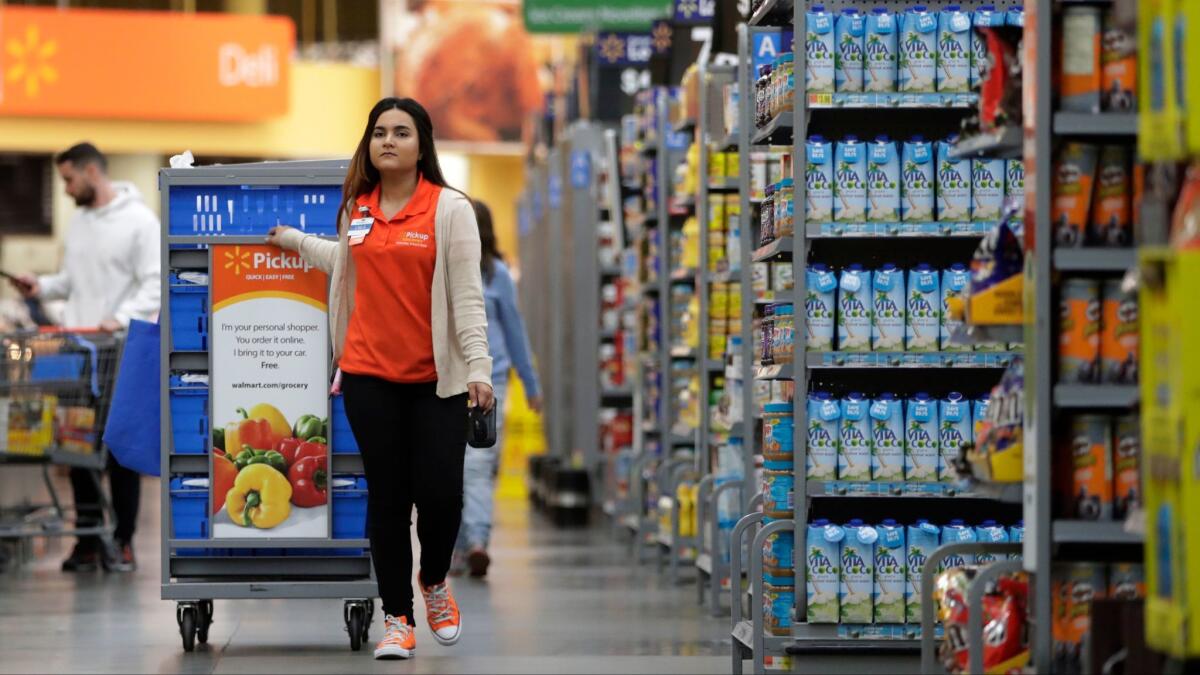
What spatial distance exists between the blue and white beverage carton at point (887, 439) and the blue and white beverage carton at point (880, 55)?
0.88 m

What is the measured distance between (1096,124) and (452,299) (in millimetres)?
2699

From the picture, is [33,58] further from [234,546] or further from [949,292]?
[949,292]

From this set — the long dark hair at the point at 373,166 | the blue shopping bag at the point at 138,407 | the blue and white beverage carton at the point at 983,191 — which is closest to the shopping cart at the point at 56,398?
the blue shopping bag at the point at 138,407

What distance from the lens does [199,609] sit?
6.71 meters

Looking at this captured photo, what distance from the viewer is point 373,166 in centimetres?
619

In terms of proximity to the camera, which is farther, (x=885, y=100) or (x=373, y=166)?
(x=373, y=166)

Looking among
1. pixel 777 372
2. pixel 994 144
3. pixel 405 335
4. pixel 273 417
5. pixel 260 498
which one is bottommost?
pixel 260 498

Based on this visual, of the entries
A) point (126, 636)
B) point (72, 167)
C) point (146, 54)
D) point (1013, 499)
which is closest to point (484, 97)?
point (146, 54)

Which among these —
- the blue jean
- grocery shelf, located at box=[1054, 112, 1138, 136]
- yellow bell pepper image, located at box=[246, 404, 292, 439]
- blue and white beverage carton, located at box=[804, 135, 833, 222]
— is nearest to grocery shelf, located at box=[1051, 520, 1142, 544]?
grocery shelf, located at box=[1054, 112, 1138, 136]

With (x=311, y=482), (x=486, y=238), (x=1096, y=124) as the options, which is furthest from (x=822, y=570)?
(x=486, y=238)

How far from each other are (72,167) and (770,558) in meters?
4.77

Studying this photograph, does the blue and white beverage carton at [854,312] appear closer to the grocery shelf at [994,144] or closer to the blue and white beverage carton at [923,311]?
the blue and white beverage carton at [923,311]

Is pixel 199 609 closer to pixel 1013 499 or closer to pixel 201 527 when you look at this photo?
pixel 201 527

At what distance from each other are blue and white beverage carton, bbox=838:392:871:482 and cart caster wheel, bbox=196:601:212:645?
2.22m
